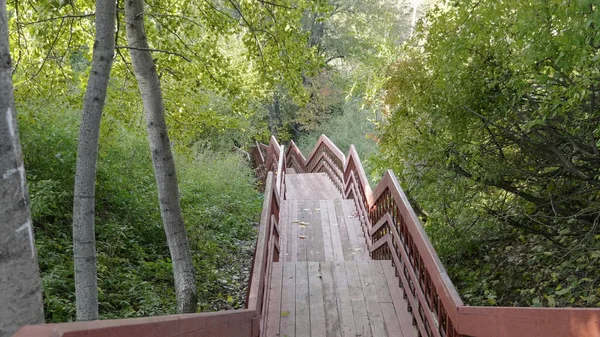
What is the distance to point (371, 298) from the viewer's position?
6547mm

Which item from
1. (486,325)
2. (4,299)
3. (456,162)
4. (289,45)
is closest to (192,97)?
(289,45)

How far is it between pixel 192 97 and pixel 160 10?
59.6 inches

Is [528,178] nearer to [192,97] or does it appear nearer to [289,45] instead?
[289,45]

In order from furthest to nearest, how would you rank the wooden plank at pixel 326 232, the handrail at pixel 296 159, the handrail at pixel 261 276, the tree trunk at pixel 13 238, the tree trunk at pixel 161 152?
the handrail at pixel 296 159 → the wooden plank at pixel 326 232 → the tree trunk at pixel 161 152 → the handrail at pixel 261 276 → the tree trunk at pixel 13 238

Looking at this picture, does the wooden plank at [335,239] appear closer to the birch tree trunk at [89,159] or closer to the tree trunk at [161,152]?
the tree trunk at [161,152]

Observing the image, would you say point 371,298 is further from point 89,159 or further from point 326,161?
point 326,161

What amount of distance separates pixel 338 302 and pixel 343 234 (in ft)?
12.3

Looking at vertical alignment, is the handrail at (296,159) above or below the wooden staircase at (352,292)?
above

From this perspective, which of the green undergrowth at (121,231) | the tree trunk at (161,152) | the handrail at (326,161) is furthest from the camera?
the handrail at (326,161)

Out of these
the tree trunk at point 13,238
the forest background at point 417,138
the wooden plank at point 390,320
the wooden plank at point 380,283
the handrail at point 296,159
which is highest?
the handrail at point 296,159

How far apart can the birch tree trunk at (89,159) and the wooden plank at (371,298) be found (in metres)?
2.71

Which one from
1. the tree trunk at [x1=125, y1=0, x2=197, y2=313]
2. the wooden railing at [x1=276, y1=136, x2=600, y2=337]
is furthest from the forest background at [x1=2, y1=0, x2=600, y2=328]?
the wooden railing at [x1=276, y1=136, x2=600, y2=337]

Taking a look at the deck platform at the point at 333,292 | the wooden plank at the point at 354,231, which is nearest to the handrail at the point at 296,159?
the wooden plank at the point at 354,231

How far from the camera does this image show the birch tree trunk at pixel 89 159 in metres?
4.73
